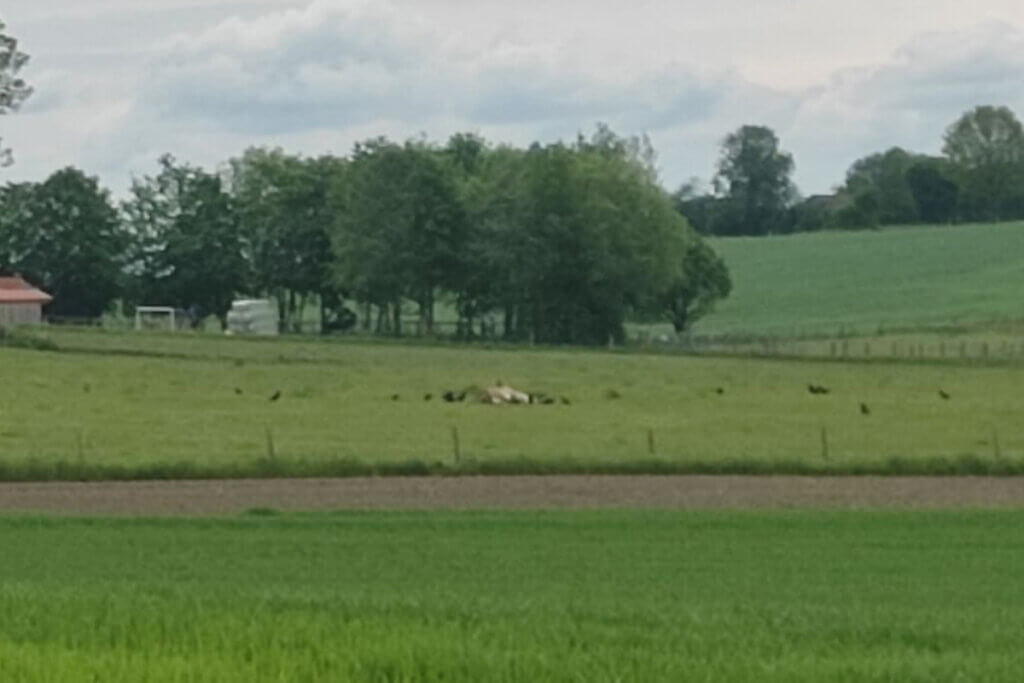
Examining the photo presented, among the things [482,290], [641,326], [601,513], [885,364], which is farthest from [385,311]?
[601,513]

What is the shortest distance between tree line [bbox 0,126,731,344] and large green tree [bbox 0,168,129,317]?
0.31 ft

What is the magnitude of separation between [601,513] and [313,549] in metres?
6.57

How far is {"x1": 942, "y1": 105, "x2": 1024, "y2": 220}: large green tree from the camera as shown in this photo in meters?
187

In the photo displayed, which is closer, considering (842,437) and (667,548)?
(667,548)

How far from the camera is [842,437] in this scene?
45.3 meters

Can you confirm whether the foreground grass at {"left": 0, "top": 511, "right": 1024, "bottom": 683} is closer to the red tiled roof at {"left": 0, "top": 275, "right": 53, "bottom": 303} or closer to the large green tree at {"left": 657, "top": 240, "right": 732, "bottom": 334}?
the red tiled roof at {"left": 0, "top": 275, "right": 53, "bottom": 303}

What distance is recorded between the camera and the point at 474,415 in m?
52.7

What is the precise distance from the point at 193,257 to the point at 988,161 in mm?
82996

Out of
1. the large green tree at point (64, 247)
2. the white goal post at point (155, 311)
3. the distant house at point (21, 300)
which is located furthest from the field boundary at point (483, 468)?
the large green tree at point (64, 247)

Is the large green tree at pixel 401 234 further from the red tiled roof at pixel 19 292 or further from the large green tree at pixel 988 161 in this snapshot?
the large green tree at pixel 988 161

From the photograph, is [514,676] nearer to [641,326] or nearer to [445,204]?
[445,204]

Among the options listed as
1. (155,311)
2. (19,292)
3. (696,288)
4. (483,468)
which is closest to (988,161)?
(696,288)

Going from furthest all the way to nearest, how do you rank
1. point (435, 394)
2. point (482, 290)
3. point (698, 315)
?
1. point (698, 315)
2. point (482, 290)
3. point (435, 394)

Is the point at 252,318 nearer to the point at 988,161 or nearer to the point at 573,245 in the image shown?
the point at 573,245
